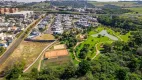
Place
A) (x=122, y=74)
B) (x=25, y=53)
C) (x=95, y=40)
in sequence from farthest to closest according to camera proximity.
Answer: (x=95, y=40)
(x=25, y=53)
(x=122, y=74)

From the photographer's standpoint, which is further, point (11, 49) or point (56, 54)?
point (11, 49)

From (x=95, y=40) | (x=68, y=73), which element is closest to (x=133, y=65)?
(x=68, y=73)

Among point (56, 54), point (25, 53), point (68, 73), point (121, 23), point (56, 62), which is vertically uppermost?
point (121, 23)

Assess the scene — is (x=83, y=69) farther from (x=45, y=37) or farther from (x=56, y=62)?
(x=45, y=37)

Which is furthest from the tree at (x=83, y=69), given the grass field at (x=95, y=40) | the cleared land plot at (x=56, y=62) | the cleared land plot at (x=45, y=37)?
the cleared land plot at (x=45, y=37)

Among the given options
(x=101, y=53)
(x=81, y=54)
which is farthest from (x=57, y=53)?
(x=101, y=53)

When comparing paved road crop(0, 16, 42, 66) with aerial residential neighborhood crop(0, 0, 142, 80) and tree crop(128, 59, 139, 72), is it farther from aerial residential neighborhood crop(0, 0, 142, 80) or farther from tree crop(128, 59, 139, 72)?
tree crop(128, 59, 139, 72)

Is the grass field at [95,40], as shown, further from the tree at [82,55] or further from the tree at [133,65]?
the tree at [133,65]

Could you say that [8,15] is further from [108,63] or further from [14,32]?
[108,63]

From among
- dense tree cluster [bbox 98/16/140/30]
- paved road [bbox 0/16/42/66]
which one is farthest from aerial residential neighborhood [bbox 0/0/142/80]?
dense tree cluster [bbox 98/16/140/30]
